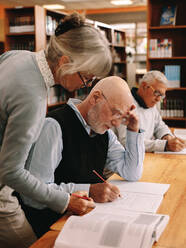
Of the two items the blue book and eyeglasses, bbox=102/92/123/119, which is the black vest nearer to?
eyeglasses, bbox=102/92/123/119

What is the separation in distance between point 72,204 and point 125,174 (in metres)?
0.54

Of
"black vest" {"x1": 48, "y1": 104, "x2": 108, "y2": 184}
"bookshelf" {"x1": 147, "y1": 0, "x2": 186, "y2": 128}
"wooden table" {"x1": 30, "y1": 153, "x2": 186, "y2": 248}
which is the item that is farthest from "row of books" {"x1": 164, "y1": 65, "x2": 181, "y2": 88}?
"black vest" {"x1": 48, "y1": 104, "x2": 108, "y2": 184}

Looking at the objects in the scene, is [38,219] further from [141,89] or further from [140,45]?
[140,45]

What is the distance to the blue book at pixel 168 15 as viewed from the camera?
15.3 ft

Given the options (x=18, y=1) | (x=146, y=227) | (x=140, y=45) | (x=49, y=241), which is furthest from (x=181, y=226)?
(x=140, y=45)

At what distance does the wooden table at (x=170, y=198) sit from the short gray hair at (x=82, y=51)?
57 cm

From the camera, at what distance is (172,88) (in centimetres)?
477

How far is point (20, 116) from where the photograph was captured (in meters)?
1.04

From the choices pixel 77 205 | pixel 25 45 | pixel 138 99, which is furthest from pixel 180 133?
pixel 25 45

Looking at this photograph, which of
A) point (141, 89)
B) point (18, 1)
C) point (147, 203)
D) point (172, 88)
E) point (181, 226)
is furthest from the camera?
point (18, 1)

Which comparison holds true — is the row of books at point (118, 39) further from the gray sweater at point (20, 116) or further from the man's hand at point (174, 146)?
the gray sweater at point (20, 116)

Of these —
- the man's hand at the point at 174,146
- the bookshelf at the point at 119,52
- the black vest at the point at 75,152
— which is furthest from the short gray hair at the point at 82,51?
the bookshelf at the point at 119,52

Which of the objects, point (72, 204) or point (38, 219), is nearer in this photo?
point (72, 204)

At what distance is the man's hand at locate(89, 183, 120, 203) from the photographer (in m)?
1.39
